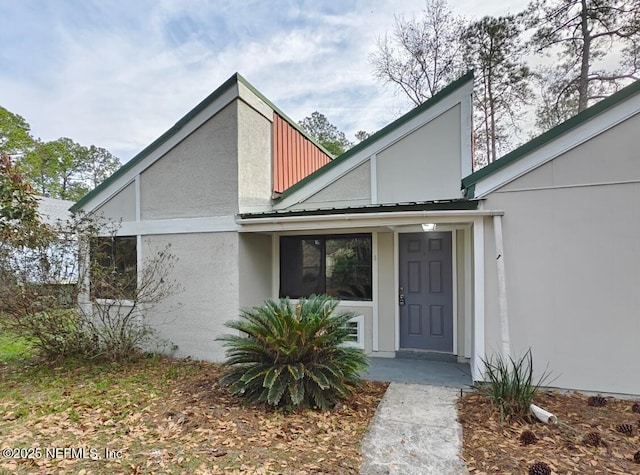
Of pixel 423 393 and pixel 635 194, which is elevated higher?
pixel 635 194

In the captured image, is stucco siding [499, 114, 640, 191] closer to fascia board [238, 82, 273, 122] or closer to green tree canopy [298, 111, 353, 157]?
fascia board [238, 82, 273, 122]

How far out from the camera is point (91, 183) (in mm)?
31547

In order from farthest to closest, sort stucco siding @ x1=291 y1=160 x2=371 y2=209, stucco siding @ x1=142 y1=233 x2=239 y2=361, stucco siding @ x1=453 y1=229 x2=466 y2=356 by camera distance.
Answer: stucco siding @ x1=291 y1=160 x2=371 y2=209 < stucco siding @ x1=142 y1=233 x2=239 y2=361 < stucco siding @ x1=453 y1=229 x2=466 y2=356

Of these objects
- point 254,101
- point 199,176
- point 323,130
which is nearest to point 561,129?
point 254,101

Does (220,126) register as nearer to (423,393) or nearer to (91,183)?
(423,393)

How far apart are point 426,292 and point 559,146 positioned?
9.93 ft

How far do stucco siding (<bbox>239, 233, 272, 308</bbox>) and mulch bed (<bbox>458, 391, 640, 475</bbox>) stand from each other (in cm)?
377

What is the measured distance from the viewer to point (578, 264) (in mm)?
4410

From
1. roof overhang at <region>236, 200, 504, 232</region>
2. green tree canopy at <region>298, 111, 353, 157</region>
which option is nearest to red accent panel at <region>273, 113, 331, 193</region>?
roof overhang at <region>236, 200, 504, 232</region>

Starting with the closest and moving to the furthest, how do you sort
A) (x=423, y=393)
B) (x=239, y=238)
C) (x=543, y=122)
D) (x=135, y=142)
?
1. (x=423, y=393)
2. (x=239, y=238)
3. (x=543, y=122)
4. (x=135, y=142)

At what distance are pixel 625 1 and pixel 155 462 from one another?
16.0 m

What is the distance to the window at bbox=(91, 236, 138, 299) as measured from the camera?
614cm

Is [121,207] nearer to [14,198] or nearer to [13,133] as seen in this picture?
[14,198]

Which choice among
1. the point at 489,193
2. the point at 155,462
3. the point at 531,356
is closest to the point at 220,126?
the point at 489,193
